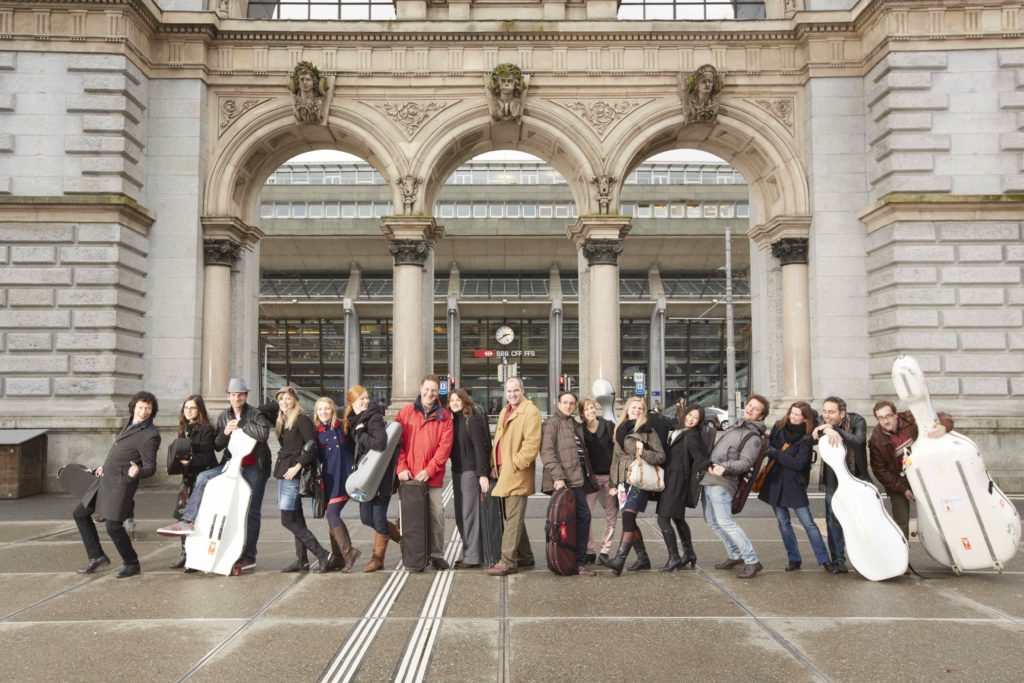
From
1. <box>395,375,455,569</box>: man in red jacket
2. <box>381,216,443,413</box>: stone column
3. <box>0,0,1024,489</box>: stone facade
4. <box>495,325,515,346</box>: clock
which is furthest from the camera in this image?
<box>495,325,515,346</box>: clock

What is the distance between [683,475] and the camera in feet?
28.6

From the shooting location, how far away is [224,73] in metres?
18.9

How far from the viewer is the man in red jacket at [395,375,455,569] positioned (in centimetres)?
888

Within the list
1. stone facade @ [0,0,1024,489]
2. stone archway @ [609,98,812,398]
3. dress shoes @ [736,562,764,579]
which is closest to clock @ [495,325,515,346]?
stone facade @ [0,0,1024,489]

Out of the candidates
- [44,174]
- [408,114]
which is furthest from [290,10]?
[44,174]

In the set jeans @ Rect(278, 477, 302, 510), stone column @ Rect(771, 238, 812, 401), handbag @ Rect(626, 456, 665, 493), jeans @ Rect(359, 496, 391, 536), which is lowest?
jeans @ Rect(359, 496, 391, 536)

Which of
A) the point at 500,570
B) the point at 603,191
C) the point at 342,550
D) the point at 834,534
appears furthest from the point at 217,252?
the point at 834,534

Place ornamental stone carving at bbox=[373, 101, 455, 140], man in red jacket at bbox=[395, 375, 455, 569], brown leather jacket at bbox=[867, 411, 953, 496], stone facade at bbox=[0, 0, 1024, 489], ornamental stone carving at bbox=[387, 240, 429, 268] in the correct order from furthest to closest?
ornamental stone carving at bbox=[387, 240, 429, 268], ornamental stone carving at bbox=[373, 101, 455, 140], stone facade at bbox=[0, 0, 1024, 489], brown leather jacket at bbox=[867, 411, 953, 496], man in red jacket at bbox=[395, 375, 455, 569]

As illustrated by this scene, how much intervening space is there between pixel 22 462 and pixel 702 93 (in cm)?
1629

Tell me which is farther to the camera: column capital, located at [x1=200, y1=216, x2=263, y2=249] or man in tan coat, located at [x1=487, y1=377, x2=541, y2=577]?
column capital, located at [x1=200, y1=216, x2=263, y2=249]

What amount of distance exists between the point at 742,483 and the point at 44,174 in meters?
15.6

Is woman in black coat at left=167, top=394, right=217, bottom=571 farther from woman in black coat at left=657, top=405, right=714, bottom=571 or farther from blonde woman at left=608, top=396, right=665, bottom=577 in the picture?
woman in black coat at left=657, top=405, right=714, bottom=571

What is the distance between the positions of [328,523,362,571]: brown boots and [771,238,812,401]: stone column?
41.4 feet

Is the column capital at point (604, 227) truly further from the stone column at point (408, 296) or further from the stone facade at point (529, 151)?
the stone column at point (408, 296)
